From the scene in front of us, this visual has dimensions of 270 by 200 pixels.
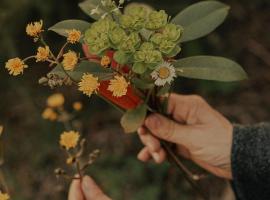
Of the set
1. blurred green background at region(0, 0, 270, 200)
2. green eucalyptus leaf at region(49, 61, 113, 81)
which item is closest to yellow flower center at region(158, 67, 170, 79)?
green eucalyptus leaf at region(49, 61, 113, 81)

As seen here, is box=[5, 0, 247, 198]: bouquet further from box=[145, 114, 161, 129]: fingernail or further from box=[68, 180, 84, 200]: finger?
box=[68, 180, 84, 200]: finger

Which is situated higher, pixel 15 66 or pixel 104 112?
pixel 15 66

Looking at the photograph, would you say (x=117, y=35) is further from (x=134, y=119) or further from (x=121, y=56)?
(x=134, y=119)

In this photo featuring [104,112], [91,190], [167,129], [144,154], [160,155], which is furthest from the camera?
[104,112]

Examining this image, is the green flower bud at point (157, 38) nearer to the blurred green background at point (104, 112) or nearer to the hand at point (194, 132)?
the hand at point (194, 132)

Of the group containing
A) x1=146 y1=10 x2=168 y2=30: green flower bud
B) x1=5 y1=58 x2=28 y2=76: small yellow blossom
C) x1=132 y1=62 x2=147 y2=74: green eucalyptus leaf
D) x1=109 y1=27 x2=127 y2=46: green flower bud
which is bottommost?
→ x1=132 y1=62 x2=147 y2=74: green eucalyptus leaf

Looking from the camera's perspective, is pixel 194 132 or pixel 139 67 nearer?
pixel 139 67

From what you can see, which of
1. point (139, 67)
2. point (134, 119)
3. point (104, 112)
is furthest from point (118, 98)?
point (104, 112)
